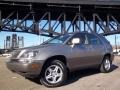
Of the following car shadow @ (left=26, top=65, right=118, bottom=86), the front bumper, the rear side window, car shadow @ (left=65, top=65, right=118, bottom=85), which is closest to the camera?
the front bumper

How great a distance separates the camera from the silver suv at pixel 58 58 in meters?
9.59

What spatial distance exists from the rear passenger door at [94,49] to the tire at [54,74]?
1.64 meters

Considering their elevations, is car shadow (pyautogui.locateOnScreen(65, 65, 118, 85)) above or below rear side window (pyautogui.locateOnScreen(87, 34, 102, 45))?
below

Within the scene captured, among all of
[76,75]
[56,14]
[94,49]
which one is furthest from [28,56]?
[56,14]

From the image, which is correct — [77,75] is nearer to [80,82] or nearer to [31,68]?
[80,82]

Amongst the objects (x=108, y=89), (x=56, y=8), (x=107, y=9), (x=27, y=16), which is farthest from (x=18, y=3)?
(x=108, y=89)

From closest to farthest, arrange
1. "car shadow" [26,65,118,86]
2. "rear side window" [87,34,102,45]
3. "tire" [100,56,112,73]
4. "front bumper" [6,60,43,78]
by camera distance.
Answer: "front bumper" [6,60,43,78] → "car shadow" [26,65,118,86] → "rear side window" [87,34,102,45] → "tire" [100,56,112,73]

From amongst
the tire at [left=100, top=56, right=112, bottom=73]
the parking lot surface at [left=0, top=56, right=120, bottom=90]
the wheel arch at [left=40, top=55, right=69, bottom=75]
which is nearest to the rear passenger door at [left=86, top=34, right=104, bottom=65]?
the tire at [left=100, top=56, right=112, bottom=73]

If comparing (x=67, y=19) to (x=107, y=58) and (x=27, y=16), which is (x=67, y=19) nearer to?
(x=27, y=16)

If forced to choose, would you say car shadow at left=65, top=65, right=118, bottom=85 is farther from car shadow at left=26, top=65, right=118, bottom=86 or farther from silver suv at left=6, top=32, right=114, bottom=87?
silver suv at left=6, top=32, right=114, bottom=87

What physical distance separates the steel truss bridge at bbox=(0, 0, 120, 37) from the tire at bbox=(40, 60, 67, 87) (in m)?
35.4

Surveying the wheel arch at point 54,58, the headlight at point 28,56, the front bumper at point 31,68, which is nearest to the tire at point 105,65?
the wheel arch at point 54,58

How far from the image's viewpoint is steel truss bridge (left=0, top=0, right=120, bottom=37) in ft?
151

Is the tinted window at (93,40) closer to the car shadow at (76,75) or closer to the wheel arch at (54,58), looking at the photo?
the car shadow at (76,75)
